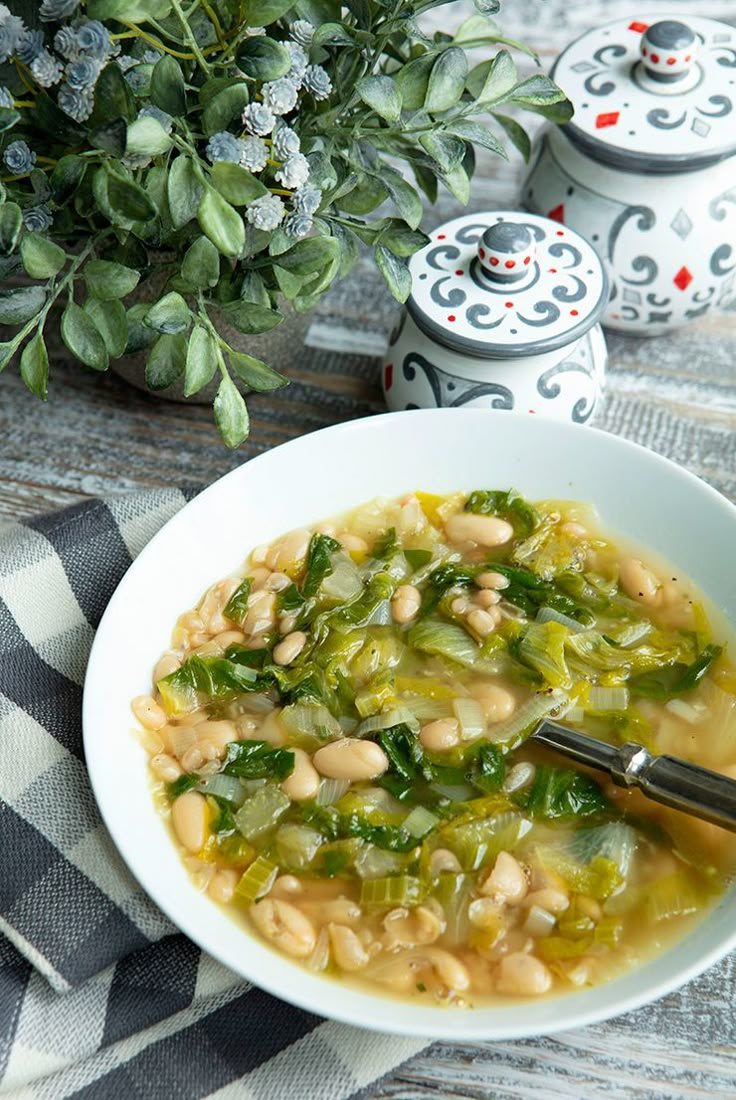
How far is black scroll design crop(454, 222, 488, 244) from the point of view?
281 centimetres

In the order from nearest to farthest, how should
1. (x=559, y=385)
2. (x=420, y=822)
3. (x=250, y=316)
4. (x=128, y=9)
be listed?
(x=128, y=9) → (x=420, y=822) → (x=250, y=316) → (x=559, y=385)

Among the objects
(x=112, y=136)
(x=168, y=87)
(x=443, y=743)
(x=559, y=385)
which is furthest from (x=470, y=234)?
(x=443, y=743)

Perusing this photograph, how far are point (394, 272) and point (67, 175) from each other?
0.70 m

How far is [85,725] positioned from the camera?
2.15 metres

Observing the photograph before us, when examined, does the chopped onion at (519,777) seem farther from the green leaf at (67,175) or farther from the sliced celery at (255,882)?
the green leaf at (67,175)

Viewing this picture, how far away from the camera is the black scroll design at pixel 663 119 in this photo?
115 inches

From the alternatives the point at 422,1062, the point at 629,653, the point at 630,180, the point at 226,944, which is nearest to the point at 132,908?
the point at 226,944

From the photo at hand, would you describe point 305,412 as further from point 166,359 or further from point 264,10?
point 264,10

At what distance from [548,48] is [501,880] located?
3180mm

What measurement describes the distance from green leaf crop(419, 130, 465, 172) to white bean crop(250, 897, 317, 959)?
1.47 m

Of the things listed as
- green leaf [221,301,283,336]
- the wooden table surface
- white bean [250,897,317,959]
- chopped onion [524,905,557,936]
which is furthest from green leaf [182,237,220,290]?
chopped onion [524,905,557,936]

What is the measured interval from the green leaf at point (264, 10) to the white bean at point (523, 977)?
1636mm

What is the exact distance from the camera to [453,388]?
2.79 m

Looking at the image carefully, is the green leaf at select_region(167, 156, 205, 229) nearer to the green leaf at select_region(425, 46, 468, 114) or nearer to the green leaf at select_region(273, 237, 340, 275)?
the green leaf at select_region(273, 237, 340, 275)
